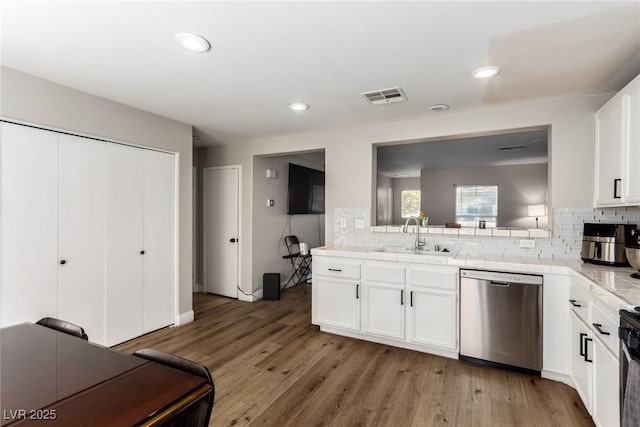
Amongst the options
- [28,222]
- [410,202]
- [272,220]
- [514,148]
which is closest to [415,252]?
[272,220]

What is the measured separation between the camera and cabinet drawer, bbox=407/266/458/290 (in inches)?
113

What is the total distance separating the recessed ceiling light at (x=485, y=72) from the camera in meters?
2.29

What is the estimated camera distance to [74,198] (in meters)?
2.80

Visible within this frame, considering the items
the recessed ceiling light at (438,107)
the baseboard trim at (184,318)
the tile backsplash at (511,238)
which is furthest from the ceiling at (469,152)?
the baseboard trim at (184,318)

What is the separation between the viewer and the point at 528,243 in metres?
3.07

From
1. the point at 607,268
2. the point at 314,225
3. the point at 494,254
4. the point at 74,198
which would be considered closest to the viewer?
the point at 607,268

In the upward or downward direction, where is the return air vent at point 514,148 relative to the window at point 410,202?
upward

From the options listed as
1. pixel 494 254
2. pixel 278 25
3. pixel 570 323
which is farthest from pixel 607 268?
pixel 278 25

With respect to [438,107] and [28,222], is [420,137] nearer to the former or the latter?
[438,107]

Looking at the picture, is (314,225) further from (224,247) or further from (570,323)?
(570,323)

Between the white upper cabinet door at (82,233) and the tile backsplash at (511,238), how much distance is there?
8.31ft

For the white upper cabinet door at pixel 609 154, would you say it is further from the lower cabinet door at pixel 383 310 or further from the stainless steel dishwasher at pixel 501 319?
the lower cabinet door at pixel 383 310

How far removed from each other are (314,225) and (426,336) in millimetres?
3749

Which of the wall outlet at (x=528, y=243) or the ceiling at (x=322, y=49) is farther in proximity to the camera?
the wall outlet at (x=528, y=243)
